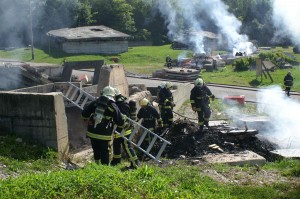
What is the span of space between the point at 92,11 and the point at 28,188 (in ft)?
178

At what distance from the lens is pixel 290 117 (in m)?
14.1

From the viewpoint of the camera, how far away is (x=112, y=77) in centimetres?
1352

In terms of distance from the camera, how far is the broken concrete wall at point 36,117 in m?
8.83

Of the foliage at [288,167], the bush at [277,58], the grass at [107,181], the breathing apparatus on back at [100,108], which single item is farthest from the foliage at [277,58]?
the breathing apparatus on back at [100,108]

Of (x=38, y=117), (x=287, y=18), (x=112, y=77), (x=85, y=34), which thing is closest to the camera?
(x=38, y=117)

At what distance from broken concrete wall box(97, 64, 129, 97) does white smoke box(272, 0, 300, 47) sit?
22.0 meters

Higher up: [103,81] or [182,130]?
[103,81]

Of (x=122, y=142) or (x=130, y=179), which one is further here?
(x=122, y=142)

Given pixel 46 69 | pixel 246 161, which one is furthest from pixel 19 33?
pixel 246 161

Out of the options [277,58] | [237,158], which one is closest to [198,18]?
[277,58]

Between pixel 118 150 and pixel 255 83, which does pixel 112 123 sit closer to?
pixel 118 150

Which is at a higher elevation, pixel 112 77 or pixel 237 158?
pixel 112 77

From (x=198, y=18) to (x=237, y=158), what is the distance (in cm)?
5634

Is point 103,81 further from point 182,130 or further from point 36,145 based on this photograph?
point 36,145
